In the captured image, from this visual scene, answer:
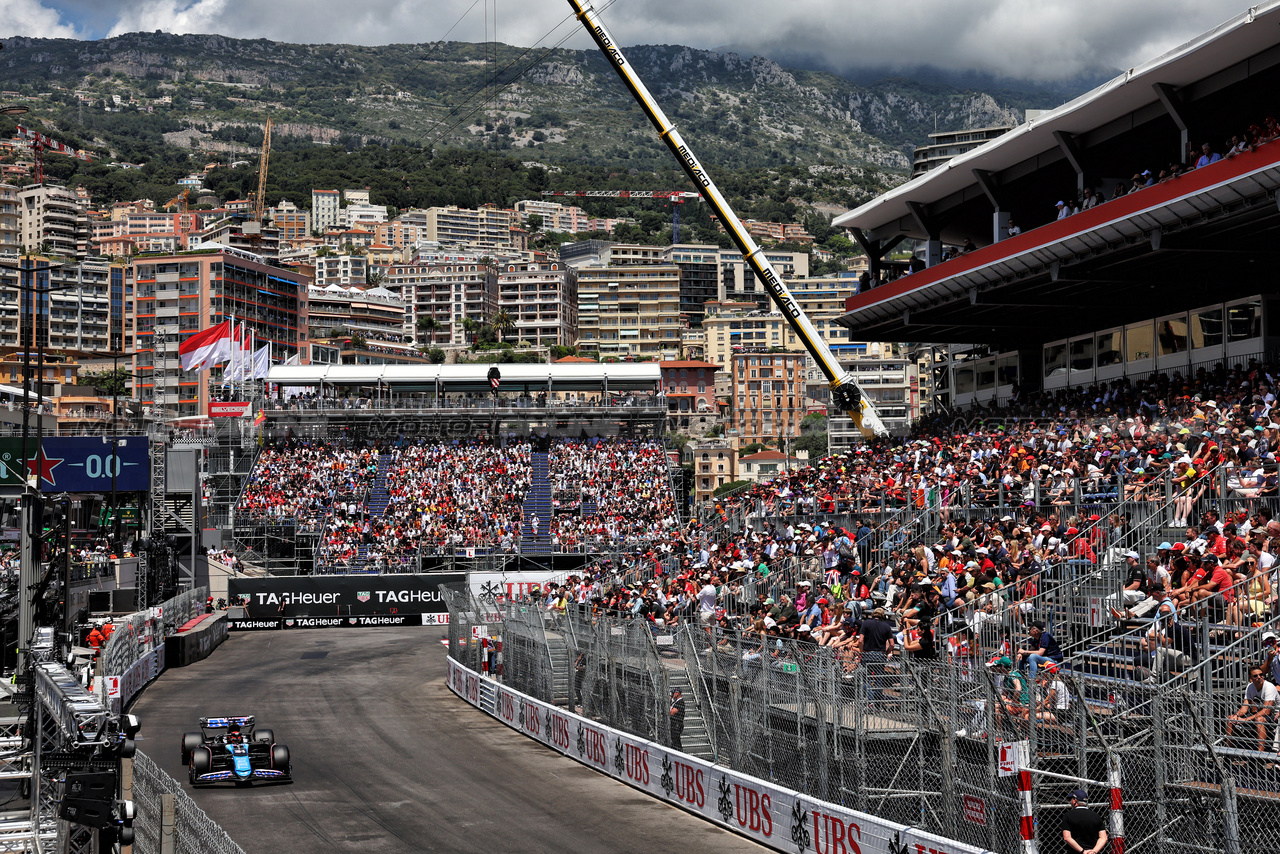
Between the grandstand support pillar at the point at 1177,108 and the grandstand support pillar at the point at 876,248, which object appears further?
the grandstand support pillar at the point at 876,248

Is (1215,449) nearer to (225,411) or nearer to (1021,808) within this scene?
(1021,808)

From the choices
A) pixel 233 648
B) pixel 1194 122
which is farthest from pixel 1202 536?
pixel 233 648

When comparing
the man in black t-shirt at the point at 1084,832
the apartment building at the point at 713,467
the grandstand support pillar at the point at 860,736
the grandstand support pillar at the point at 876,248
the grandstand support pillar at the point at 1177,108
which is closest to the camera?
the man in black t-shirt at the point at 1084,832

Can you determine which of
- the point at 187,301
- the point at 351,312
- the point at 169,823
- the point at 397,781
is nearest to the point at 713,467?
the point at 187,301

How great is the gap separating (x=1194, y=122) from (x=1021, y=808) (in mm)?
20093

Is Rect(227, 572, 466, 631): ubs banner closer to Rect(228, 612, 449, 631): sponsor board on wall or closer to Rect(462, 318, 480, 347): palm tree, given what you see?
Rect(228, 612, 449, 631): sponsor board on wall

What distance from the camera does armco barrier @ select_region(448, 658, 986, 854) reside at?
12.6m

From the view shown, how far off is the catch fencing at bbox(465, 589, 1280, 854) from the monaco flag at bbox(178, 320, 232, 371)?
4373cm

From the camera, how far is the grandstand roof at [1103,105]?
23219 mm

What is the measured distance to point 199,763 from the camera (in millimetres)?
19266

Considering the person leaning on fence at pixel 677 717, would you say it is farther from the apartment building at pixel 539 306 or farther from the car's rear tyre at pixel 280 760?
the apartment building at pixel 539 306

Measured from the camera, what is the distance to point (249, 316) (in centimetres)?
15350

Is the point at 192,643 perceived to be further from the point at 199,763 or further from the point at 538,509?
the point at 538,509

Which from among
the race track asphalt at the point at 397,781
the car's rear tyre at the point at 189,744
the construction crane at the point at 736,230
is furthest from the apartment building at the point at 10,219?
the car's rear tyre at the point at 189,744
